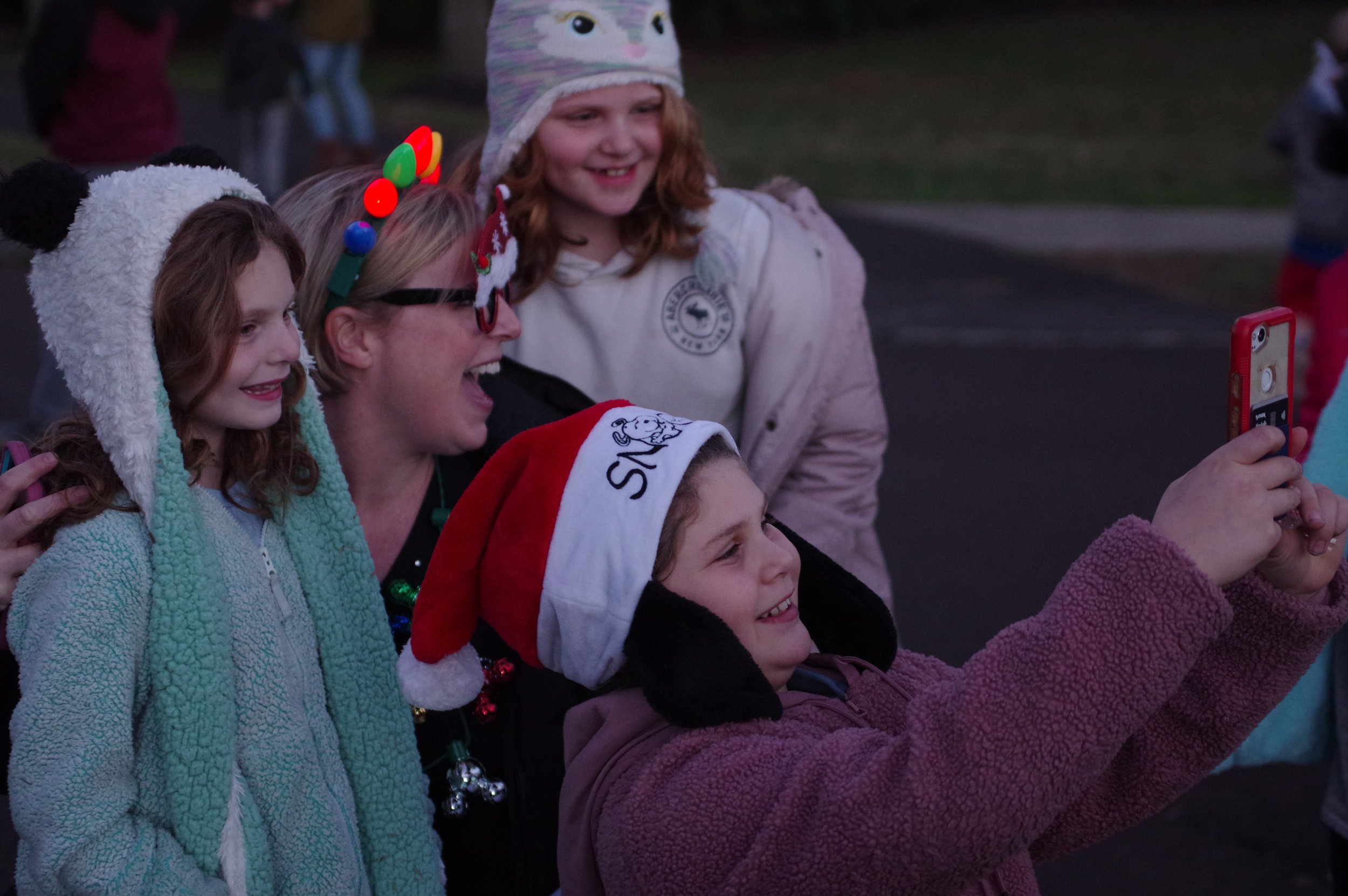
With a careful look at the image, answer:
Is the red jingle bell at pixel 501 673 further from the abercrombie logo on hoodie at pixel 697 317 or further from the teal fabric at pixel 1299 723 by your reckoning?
the teal fabric at pixel 1299 723

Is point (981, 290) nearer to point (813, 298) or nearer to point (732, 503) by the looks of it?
point (813, 298)

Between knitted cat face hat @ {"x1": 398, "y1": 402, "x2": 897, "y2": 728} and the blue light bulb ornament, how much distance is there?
70 cm

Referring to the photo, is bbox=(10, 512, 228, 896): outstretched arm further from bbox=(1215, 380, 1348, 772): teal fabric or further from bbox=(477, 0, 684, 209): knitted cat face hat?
bbox=(1215, 380, 1348, 772): teal fabric

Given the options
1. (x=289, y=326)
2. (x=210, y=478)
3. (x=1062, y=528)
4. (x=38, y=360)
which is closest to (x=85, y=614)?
(x=210, y=478)

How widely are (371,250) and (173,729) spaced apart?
3.04 ft

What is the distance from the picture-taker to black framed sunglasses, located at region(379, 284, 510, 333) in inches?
101

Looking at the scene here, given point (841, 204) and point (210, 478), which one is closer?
point (210, 478)

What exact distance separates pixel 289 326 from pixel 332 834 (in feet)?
2.46

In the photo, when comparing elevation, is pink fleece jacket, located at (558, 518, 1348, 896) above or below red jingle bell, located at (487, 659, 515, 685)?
above

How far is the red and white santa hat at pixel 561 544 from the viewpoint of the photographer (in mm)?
1819

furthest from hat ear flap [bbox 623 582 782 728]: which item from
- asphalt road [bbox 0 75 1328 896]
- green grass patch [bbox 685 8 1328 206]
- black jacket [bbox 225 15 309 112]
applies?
black jacket [bbox 225 15 309 112]

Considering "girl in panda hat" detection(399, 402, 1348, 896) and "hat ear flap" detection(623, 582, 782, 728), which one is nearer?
"girl in panda hat" detection(399, 402, 1348, 896)

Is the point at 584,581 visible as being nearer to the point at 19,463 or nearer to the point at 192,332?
the point at 192,332

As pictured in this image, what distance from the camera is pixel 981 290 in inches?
414
